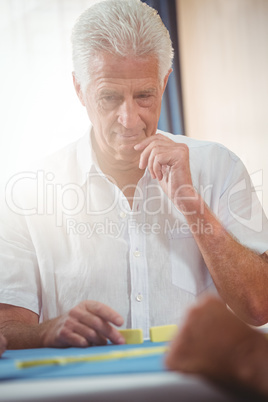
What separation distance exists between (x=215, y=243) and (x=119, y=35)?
2.45 feet

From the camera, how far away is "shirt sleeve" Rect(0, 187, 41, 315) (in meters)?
1.42

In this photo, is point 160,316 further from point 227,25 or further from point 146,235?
point 227,25

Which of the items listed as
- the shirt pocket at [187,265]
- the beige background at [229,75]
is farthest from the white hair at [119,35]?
the shirt pocket at [187,265]

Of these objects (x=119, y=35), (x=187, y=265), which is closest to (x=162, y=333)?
(x=187, y=265)

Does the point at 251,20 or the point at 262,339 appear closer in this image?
the point at 262,339

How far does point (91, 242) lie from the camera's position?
154 cm

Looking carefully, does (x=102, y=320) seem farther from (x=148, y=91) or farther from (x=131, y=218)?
(x=148, y=91)

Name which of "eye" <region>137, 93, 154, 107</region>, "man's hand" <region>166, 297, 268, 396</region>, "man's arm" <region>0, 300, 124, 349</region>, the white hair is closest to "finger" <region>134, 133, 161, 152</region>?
"eye" <region>137, 93, 154, 107</region>

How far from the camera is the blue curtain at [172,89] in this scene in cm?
187

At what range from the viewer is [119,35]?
145 cm

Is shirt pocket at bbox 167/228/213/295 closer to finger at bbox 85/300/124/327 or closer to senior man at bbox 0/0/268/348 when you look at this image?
senior man at bbox 0/0/268/348

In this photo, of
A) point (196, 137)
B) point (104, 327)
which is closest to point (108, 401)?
point (104, 327)

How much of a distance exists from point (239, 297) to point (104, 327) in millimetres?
640

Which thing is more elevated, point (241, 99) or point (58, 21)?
point (58, 21)
